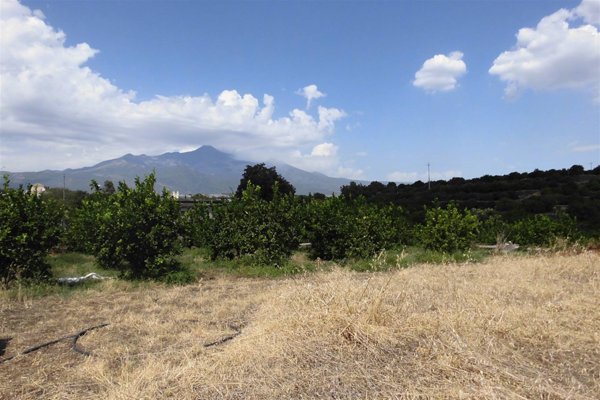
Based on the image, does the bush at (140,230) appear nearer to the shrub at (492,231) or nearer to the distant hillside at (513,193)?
the shrub at (492,231)

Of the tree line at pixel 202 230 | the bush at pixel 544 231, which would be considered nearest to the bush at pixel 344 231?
the tree line at pixel 202 230

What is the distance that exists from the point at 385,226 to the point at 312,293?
7925 millimetres

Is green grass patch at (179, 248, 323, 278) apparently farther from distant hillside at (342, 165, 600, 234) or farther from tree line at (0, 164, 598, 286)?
distant hillside at (342, 165, 600, 234)

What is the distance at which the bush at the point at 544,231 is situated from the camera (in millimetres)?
13859

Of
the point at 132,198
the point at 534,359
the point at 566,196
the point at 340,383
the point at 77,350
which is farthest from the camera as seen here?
the point at 566,196

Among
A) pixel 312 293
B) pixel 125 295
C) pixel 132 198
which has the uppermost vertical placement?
pixel 132 198

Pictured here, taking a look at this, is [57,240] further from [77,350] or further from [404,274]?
[404,274]

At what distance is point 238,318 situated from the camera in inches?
240

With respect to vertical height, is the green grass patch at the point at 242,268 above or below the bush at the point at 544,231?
below

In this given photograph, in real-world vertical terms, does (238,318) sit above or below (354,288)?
below

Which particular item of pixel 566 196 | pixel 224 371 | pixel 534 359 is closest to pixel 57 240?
pixel 224 371

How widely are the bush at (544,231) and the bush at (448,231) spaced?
2.67 meters

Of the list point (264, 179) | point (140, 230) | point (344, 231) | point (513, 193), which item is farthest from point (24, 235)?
point (513, 193)

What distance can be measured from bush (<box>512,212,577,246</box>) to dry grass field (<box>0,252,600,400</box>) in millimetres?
7513
